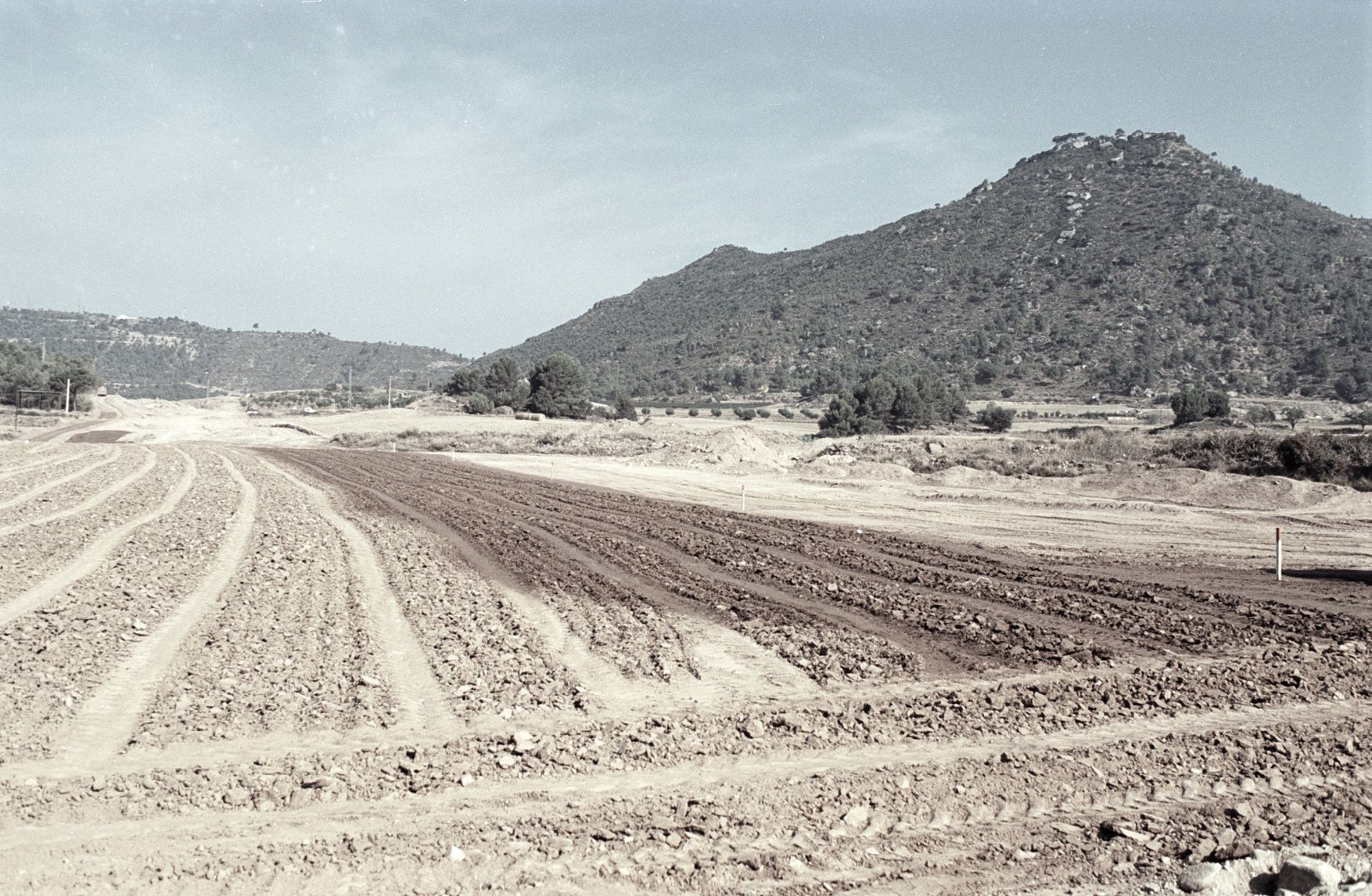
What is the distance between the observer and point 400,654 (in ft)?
33.7

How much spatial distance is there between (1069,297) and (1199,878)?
11854 centimetres

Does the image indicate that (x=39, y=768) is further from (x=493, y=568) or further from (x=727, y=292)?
(x=727, y=292)

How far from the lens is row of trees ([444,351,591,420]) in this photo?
84.8 metres

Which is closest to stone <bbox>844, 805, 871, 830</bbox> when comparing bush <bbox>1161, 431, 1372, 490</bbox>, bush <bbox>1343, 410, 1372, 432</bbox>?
bush <bbox>1161, 431, 1372, 490</bbox>

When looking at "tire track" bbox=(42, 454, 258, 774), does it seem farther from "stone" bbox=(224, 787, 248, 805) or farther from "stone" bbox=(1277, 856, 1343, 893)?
"stone" bbox=(1277, 856, 1343, 893)

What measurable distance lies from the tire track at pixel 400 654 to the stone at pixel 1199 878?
17.1 ft

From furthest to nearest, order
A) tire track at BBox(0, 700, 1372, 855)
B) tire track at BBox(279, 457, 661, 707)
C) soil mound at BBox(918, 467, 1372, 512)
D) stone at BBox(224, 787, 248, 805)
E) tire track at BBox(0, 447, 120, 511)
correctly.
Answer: soil mound at BBox(918, 467, 1372, 512)
tire track at BBox(0, 447, 120, 511)
tire track at BBox(279, 457, 661, 707)
stone at BBox(224, 787, 248, 805)
tire track at BBox(0, 700, 1372, 855)

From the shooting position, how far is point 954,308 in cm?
12294

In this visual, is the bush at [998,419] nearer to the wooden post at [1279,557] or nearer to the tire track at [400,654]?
the wooden post at [1279,557]

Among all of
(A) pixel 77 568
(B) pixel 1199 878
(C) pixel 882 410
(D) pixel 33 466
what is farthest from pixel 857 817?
(C) pixel 882 410

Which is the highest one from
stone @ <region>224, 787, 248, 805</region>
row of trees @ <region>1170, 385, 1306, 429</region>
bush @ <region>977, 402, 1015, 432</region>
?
row of trees @ <region>1170, 385, 1306, 429</region>

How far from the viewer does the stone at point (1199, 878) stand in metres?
5.30

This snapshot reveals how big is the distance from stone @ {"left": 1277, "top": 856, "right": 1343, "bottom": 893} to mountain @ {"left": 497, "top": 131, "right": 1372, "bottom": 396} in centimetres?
9508

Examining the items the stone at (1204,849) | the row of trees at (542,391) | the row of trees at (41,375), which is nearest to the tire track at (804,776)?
the stone at (1204,849)
